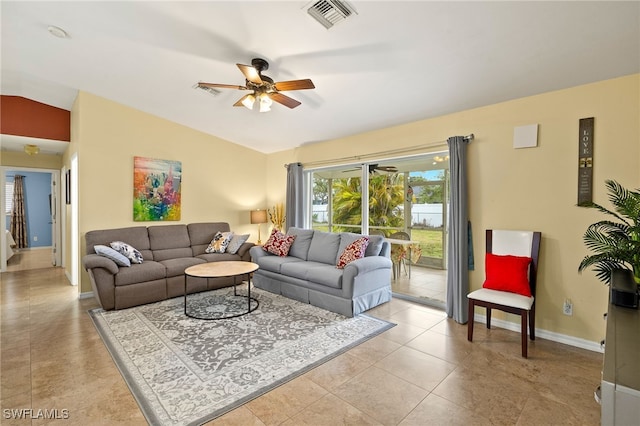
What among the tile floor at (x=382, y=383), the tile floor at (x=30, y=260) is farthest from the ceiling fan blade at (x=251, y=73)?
the tile floor at (x=30, y=260)

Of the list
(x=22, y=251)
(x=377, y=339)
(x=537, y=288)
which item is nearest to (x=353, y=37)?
(x=377, y=339)

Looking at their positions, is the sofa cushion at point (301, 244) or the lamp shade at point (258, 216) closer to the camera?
the sofa cushion at point (301, 244)

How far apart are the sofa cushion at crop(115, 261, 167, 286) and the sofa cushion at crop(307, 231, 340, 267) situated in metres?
2.13

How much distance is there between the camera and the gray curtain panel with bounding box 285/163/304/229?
5.62 m

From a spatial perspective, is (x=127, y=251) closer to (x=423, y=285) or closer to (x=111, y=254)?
(x=111, y=254)

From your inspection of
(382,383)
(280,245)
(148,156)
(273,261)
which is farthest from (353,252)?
(148,156)

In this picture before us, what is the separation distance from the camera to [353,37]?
98.7 inches

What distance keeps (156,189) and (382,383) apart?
4583mm

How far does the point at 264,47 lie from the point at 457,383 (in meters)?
3.34

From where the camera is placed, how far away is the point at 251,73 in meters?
2.68

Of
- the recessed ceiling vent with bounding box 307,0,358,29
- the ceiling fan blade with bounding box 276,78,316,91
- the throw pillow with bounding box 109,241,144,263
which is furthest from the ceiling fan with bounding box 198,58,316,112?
the throw pillow with bounding box 109,241,144,263

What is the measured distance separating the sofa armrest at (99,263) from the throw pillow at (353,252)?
286 centimetres

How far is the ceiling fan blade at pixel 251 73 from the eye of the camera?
8.48 ft

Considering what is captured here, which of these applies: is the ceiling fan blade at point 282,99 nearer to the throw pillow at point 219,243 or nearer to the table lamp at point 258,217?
the throw pillow at point 219,243
